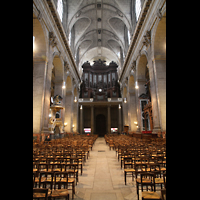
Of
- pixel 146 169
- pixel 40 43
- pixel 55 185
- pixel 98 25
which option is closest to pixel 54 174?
pixel 55 185

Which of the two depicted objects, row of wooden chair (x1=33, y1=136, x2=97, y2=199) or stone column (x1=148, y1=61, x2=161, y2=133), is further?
stone column (x1=148, y1=61, x2=161, y2=133)

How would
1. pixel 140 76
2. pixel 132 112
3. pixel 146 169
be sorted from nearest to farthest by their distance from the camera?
pixel 146 169, pixel 140 76, pixel 132 112

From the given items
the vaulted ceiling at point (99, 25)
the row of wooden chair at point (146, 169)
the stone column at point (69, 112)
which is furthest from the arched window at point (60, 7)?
the row of wooden chair at point (146, 169)

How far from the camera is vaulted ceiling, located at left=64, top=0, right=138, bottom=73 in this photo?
77.9ft

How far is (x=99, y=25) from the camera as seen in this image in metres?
30.0

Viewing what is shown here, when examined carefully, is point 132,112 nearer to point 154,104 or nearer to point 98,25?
point 154,104

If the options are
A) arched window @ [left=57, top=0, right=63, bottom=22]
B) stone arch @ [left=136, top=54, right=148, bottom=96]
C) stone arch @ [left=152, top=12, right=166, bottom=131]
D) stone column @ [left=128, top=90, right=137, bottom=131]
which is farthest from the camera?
stone column @ [left=128, top=90, right=137, bottom=131]

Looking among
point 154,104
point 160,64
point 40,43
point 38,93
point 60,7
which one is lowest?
point 154,104

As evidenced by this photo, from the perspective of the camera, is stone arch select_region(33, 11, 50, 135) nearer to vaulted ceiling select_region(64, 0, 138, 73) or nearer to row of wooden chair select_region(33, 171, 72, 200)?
row of wooden chair select_region(33, 171, 72, 200)

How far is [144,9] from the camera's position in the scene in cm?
1515

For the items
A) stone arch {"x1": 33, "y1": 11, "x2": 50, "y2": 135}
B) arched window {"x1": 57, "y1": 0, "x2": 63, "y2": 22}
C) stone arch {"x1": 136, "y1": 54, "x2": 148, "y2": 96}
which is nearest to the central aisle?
stone arch {"x1": 33, "y1": 11, "x2": 50, "y2": 135}
